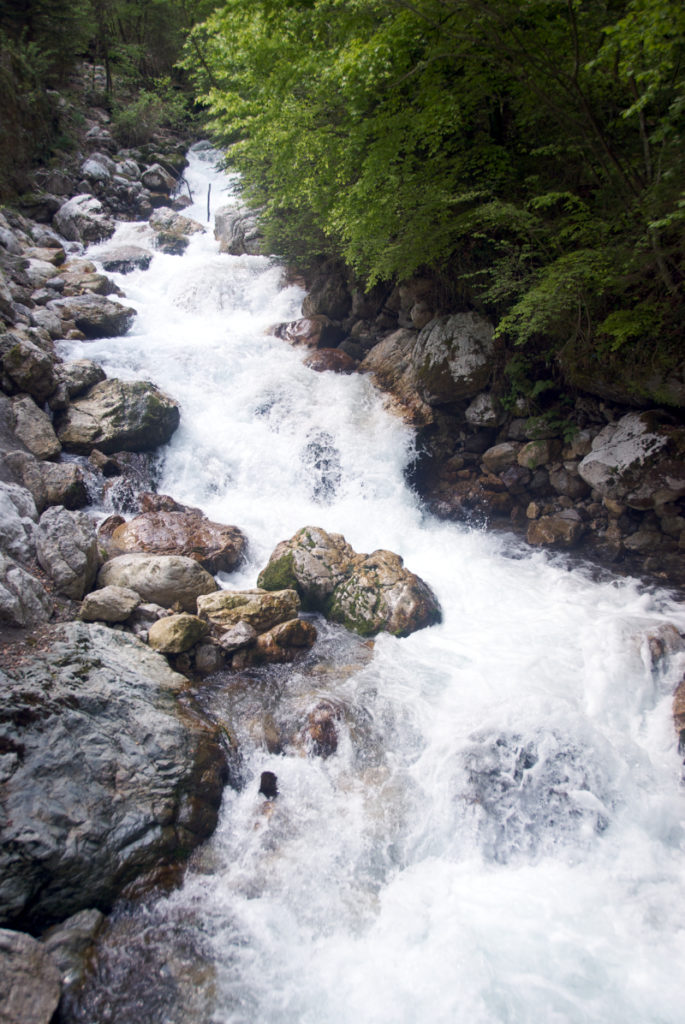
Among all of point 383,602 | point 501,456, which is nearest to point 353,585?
point 383,602

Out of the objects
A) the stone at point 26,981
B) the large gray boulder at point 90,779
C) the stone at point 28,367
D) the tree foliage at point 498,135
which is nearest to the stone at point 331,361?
the tree foliage at point 498,135

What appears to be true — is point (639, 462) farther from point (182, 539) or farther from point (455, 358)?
point (182, 539)

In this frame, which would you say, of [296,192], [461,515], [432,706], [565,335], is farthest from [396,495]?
[296,192]

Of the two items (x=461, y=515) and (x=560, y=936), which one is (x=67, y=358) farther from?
(x=560, y=936)

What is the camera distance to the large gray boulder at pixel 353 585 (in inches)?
252

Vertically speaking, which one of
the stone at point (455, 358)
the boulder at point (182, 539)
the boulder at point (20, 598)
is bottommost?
the boulder at point (20, 598)

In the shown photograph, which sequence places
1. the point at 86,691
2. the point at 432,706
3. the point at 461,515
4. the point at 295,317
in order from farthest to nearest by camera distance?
the point at 295,317
the point at 461,515
the point at 432,706
the point at 86,691

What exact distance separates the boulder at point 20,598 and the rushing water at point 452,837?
180cm

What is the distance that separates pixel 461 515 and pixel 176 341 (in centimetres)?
779

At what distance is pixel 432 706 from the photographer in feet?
16.9

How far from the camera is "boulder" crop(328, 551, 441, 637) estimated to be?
6355 millimetres

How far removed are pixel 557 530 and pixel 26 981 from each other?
7576 mm

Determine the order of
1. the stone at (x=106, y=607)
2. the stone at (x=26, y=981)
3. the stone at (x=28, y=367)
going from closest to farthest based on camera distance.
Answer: the stone at (x=26, y=981) < the stone at (x=106, y=607) < the stone at (x=28, y=367)

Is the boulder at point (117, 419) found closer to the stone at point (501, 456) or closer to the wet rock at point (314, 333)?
the wet rock at point (314, 333)
